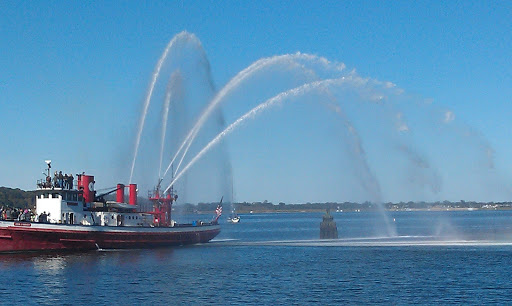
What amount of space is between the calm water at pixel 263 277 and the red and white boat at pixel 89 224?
1.74m

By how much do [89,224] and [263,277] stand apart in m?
27.5

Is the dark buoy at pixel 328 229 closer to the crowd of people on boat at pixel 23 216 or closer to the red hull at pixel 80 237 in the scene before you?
the red hull at pixel 80 237

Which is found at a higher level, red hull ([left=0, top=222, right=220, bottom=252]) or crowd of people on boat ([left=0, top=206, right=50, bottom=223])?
crowd of people on boat ([left=0, top=206, right=50, bottom=223])

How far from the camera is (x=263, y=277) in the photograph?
49.3 m

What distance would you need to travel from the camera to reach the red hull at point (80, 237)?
63062mm

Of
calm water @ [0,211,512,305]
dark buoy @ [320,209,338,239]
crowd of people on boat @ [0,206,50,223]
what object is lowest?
calm water @ [0,211,512,305]

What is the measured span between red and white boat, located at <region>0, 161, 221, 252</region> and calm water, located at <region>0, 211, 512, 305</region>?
1.74m

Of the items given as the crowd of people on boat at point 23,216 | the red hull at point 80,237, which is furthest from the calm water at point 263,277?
the crowd of people on boat at point 23,216

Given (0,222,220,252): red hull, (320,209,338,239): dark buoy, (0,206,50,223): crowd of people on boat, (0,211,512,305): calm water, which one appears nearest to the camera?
(0,211,512,305): calm water

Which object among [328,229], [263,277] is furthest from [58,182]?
[328,229]

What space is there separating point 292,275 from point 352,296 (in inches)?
393

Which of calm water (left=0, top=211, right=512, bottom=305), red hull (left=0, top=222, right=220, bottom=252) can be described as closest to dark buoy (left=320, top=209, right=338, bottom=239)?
calm water (left=0, top=211, right=512, bottom=305)

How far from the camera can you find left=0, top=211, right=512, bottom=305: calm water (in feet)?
132

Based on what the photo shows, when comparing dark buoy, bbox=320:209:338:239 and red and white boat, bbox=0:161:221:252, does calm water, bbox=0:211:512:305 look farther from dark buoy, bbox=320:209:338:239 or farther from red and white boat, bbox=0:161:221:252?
dark buoy, bbox=320:209:338:239
